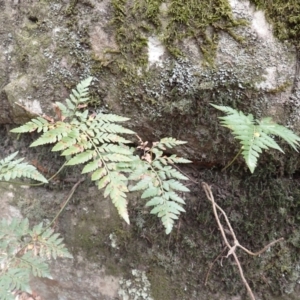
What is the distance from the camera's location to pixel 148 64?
215 cm

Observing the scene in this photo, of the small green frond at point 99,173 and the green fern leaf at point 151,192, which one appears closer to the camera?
the small green frond at point 99,173

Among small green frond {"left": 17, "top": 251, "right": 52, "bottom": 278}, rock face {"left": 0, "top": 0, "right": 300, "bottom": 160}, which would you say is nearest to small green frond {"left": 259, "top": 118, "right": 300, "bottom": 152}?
rock face {"left": 0, "top": 0, "right": 300, "bottom": 160}

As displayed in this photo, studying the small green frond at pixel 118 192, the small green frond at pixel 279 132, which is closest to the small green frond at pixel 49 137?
the small green frond at pixel 118 192

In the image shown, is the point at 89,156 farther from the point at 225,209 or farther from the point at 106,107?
the point at 225,209

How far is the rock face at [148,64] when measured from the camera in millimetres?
2068

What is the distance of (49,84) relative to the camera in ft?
7.66

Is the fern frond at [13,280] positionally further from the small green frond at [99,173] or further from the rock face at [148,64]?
the rock face at [148,64]

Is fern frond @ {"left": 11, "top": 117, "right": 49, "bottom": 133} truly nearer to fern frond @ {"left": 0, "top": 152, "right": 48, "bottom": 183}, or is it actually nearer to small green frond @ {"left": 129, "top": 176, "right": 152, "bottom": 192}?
fern frond @ {"left": 0, "top": 152, "right": 48, "bottom": 183}

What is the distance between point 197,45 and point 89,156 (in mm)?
996

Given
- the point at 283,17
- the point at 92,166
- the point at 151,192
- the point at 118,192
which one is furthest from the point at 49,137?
the point at 283,17

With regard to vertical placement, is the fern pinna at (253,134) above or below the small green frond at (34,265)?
above

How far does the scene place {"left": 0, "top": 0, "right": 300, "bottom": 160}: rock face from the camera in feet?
6.79

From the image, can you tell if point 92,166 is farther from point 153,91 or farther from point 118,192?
point 153,91

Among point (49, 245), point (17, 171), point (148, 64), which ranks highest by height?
point (148, 64)
